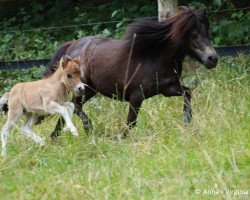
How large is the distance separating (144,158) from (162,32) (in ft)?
7.75

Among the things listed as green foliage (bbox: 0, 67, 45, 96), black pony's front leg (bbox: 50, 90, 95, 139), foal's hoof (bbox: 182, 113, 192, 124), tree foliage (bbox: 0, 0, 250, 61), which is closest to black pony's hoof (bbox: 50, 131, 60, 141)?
black pony's front leg (bbox: 50, 90, 95, 139)

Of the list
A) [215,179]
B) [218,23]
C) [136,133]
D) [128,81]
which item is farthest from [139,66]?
[218,23]

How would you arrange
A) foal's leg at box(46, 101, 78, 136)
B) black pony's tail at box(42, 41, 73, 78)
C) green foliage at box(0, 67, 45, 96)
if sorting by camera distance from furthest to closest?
green foliage at box(0, 67, 45, 96), black pony's tail at box(42, 41, 73, 78), foal's leg at box(46, 101, 78, 136)

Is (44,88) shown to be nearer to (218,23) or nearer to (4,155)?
(4,155)

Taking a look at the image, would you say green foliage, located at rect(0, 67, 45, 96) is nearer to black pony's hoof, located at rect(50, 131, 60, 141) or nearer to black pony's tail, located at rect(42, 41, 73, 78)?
black pony's tail, located at rect(42, 41, 73, 78)

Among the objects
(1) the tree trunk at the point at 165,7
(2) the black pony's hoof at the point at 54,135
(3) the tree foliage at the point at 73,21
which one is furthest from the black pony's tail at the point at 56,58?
(3) the tree foliage at the point at 73,21

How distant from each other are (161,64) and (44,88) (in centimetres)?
149

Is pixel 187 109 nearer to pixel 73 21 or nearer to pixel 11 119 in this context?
pixel 11 119

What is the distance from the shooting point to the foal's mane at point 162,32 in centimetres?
803

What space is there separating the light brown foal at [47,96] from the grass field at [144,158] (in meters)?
0.24

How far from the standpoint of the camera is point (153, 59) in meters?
8.14

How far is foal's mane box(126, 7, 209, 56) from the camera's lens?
26.3 ft

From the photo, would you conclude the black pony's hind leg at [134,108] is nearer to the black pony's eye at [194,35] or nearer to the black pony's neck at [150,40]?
the black pony's neck at [150,40]

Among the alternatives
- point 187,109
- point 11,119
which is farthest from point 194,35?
point 11,119
